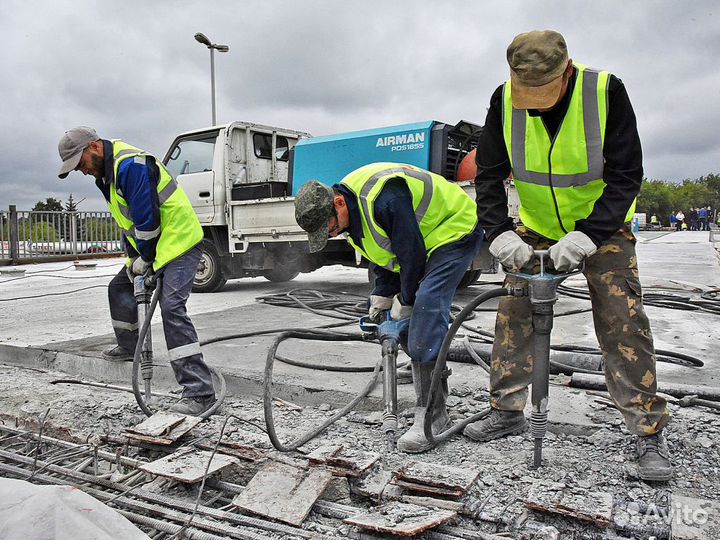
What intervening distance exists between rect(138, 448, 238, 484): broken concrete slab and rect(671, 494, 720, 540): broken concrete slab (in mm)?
1796

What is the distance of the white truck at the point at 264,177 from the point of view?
745cm

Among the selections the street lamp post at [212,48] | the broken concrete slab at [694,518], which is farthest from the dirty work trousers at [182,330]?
the street lamp post at [212,48]

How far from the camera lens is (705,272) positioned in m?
10.5

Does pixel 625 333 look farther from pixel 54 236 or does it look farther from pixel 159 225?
pixel 54 236

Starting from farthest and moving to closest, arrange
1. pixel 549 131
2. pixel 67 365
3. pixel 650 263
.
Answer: pixel 650 263, pixel 67 365, pixel 549 131

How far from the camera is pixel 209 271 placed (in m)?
8.90

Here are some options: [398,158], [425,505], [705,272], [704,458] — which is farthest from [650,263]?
[425,505]

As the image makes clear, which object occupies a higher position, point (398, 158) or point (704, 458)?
point (398, 158)

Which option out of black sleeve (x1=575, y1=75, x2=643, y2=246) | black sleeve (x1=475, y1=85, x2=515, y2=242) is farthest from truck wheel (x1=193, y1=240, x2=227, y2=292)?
black sleeve (x1=575, y1=75, x2=643, y2=246)

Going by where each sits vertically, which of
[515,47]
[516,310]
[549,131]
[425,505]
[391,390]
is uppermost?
[515,47]

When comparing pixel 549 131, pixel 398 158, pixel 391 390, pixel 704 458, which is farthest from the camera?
pixel 398 158

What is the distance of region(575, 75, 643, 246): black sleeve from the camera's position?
2.31 m

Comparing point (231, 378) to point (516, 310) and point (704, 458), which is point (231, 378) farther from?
point (704, 458)

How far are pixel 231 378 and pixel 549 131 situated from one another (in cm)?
264
